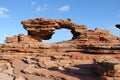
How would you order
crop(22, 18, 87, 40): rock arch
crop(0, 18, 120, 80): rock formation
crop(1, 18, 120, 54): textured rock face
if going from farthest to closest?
crop(22, 18, 87, 40): rock arch, crop(1, 18, 120, 54): textured rock face, crop(0, 18, 120, 80): rock formation

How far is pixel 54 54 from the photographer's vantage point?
26.0 metres

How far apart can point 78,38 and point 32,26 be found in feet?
19.5

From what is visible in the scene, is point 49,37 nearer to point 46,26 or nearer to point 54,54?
Result: point 46,26

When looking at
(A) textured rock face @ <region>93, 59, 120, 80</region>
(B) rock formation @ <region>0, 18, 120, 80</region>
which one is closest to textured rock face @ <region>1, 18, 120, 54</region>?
(B) rock formation @ <region>0, 18, 120, 80</region>

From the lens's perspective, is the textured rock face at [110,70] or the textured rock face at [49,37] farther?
the textured rock face at [49,37]

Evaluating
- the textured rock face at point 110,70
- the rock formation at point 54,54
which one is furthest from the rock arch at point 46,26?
the textured rock face at point 110,70

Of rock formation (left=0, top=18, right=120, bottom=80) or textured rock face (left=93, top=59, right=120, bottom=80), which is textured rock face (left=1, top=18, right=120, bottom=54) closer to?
rock formation (left=0, top=18, right=120, bottom=80)

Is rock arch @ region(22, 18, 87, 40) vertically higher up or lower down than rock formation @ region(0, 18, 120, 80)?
higher up

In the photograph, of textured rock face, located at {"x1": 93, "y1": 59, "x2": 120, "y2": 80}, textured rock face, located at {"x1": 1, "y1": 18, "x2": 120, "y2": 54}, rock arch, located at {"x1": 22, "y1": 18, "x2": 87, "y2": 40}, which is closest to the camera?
textured rock face, located at {"x1": 93, "y1": 59, "x2": 120, "y2": 80}

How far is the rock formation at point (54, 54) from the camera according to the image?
762 inches

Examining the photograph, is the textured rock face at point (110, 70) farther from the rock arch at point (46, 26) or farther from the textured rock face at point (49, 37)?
the rock arch at point (46, 26)

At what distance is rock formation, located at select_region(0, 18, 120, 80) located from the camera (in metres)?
19.4

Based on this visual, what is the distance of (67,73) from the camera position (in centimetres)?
1939

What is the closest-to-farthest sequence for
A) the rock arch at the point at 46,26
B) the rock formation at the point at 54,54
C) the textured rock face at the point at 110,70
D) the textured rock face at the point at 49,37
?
Answer: the textured rock face at the point at 110,70 < the rock formation at the point at 54,54 < the textured rock face at the point at 49,37 < the rock arch at the point at 46,26
